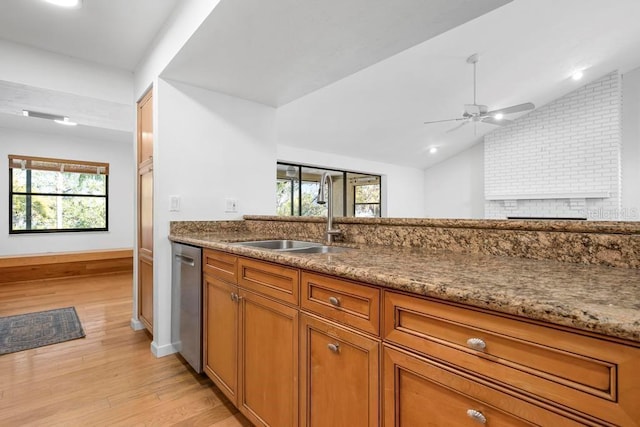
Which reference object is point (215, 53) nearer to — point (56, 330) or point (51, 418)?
point (51, 418)

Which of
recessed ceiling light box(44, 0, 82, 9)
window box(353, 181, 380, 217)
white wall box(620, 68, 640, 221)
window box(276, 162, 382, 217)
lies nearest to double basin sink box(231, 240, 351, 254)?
recessed ceiling light box(44, 0, 82, 9)

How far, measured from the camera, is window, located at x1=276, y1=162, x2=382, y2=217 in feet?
20.7

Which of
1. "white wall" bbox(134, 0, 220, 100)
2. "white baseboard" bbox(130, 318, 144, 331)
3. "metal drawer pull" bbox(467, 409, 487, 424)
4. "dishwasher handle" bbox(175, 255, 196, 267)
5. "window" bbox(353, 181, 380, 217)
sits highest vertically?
"white wall" bbox(134, 0, 220, 100)

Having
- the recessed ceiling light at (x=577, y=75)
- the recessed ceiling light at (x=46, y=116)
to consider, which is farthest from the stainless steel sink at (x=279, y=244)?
the recessed ceiling light at (x=577, y=75)

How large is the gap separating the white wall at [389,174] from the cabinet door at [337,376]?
486 cm

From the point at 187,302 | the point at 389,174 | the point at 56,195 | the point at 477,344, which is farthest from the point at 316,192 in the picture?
the point at 477,344

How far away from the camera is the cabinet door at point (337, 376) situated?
0.94m

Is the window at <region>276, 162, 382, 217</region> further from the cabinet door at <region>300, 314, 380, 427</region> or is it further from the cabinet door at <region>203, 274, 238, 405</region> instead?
the cabinet door at <region>300, 314, 380, 427</region>

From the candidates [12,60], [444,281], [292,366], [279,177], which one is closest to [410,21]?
[444,281]

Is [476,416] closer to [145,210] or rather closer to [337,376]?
[337,376]

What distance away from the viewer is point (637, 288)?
72cm

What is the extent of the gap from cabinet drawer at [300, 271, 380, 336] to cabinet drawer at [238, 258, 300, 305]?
0.20ft

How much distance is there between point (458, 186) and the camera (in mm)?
8188

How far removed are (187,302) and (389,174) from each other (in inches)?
252
